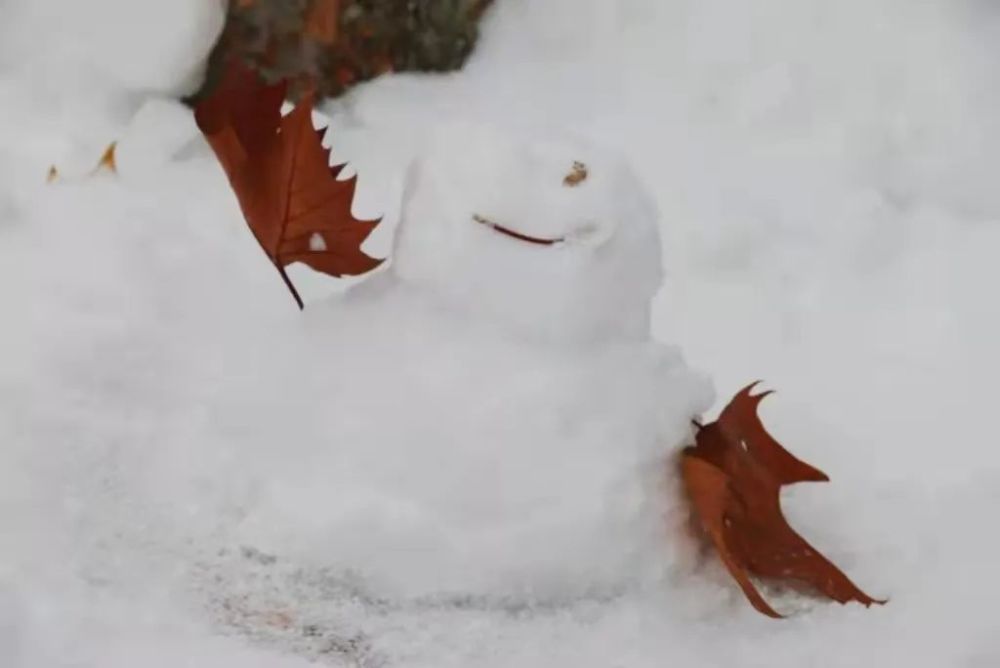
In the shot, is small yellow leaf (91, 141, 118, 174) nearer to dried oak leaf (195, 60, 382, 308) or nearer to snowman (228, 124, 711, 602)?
dried oak leaf (195, 60, 382, 308)

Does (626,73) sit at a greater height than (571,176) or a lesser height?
lesser

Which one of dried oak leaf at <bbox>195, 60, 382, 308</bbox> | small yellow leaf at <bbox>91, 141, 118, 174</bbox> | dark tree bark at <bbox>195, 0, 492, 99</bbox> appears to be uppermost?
dried oak leaf at <bbox>195, 60, 382, 308</bbox>

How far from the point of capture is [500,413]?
0.63m

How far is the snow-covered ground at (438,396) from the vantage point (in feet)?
2.05

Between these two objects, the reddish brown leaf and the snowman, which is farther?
the reddish brown leaf

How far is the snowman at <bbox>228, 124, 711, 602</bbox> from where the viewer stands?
63 cm

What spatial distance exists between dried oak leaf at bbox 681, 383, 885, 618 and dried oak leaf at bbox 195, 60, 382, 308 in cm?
21

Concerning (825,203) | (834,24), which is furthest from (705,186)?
(834,24)

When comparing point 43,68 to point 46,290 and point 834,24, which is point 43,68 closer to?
point 46,290

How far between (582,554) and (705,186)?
16.8 inches

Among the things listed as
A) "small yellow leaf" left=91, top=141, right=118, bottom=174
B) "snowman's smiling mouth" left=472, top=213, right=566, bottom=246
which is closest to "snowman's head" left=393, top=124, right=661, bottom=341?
"snowman's smiling mouth" left=472, top=213, right=566, bottom=246

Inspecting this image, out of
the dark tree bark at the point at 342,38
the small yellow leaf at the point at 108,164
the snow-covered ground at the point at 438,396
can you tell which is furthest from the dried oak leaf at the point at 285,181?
the dark tree bark at the point at 342,38

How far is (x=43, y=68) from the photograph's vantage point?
3.16 feet

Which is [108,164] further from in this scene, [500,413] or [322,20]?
[500,413]
